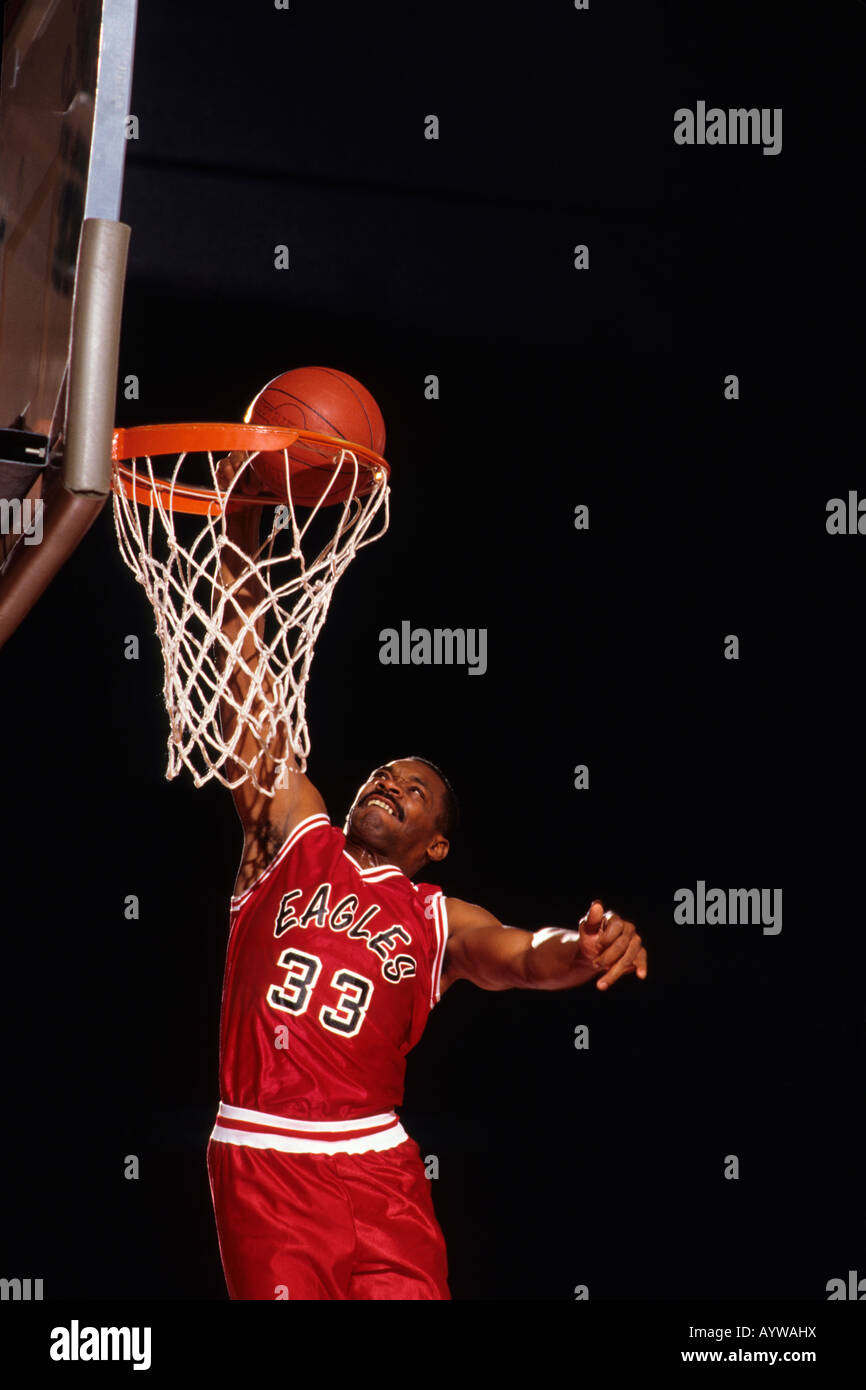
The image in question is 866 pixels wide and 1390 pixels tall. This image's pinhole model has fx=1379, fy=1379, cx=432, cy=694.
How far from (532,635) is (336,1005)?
6.14 feet

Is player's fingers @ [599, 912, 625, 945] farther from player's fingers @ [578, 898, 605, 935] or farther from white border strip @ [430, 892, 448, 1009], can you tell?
white border strip @ [430, 892, 448, 1009]

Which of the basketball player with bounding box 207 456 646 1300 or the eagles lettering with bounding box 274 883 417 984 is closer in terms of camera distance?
the basketball player with bounding box 207 456 646 1300

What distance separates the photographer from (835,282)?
5.30 metres

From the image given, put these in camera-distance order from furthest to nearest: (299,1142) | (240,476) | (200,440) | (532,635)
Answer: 1. (532,635)
2. (299,1142)
3. (240,476)
4. (200,440)

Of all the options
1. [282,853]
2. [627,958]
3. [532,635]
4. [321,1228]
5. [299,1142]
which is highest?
[532,635]

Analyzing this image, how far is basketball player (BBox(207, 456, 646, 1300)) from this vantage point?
3.36m

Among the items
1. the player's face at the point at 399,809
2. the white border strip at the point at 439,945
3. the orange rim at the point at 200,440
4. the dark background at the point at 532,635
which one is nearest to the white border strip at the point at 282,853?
the player's face at the point at 399,809

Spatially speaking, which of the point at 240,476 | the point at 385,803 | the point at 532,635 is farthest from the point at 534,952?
the point at 532,635

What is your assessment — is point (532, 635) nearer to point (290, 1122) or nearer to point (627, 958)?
point (627, 958)

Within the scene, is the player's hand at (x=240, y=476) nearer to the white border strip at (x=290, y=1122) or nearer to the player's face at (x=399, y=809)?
the player's face at (x=399, y=809)

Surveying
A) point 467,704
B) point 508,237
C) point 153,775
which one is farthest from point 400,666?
point 508,237

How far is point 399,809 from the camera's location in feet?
13.1

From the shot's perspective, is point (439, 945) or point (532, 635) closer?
point (439, 945)

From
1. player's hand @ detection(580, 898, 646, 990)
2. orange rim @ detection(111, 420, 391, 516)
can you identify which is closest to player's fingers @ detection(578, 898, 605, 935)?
player's hand @ detection(580, 898, 646, 990)
